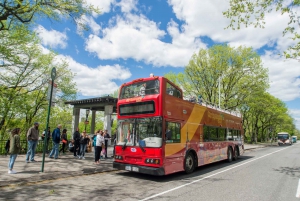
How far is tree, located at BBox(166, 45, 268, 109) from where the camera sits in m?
30.6

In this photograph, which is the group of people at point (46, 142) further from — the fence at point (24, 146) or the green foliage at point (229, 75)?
the green foliage at point (229, 75)


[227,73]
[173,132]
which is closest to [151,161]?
[173,132]

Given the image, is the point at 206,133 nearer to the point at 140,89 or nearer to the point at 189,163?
the point at 189,163

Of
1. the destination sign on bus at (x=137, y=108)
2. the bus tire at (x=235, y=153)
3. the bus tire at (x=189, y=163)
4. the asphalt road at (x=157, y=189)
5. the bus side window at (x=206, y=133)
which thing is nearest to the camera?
the asphalt road at (x=157, y=189)

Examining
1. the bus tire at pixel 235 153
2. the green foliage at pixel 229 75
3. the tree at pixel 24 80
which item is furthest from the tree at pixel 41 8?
the green foliage at pixel 229 75

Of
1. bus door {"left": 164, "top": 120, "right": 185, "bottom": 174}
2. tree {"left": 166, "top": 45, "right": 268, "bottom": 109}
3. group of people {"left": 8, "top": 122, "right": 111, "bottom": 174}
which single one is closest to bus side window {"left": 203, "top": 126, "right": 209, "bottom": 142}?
bus door {"left": 164, "top": 120, "right": 185, "bottom": 174}

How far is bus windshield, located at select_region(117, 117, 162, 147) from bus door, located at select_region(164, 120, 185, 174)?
363 millimetres

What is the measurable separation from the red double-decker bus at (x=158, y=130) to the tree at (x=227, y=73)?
2286 centimetres

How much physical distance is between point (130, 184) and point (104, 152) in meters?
6.97

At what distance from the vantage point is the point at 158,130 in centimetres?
773

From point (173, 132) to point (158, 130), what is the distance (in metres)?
0.83

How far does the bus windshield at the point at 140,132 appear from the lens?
304 inches

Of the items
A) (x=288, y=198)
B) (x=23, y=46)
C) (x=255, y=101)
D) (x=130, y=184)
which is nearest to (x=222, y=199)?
Result: (x=288, y=198)

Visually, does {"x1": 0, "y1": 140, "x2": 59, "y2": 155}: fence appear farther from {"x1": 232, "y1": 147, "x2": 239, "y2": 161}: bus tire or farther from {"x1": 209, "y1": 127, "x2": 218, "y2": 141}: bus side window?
{"x1": 232, "y1": 147, "x2": 239, "y2": 161}: bus tire
